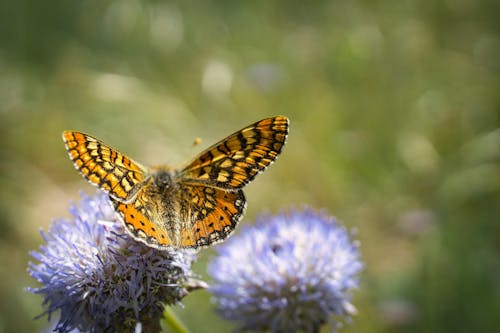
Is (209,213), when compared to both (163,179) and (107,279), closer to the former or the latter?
(163,179)

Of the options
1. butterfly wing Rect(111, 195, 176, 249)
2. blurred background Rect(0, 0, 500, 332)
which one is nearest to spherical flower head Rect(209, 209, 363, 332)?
butterfly wing Rect(111, 195, 176, 249)

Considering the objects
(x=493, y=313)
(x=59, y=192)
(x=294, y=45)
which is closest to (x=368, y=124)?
(x=294, y=45)

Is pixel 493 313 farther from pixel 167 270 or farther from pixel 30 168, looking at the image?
pixel 30 168

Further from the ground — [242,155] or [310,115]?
[310,115]

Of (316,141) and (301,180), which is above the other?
(316,141)

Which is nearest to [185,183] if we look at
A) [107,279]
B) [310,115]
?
[107,279]

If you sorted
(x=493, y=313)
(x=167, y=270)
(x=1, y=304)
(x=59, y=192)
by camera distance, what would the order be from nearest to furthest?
(x=167, y=270), (x=493, y=313), (x=1, y=304), (x=59, y=192)
